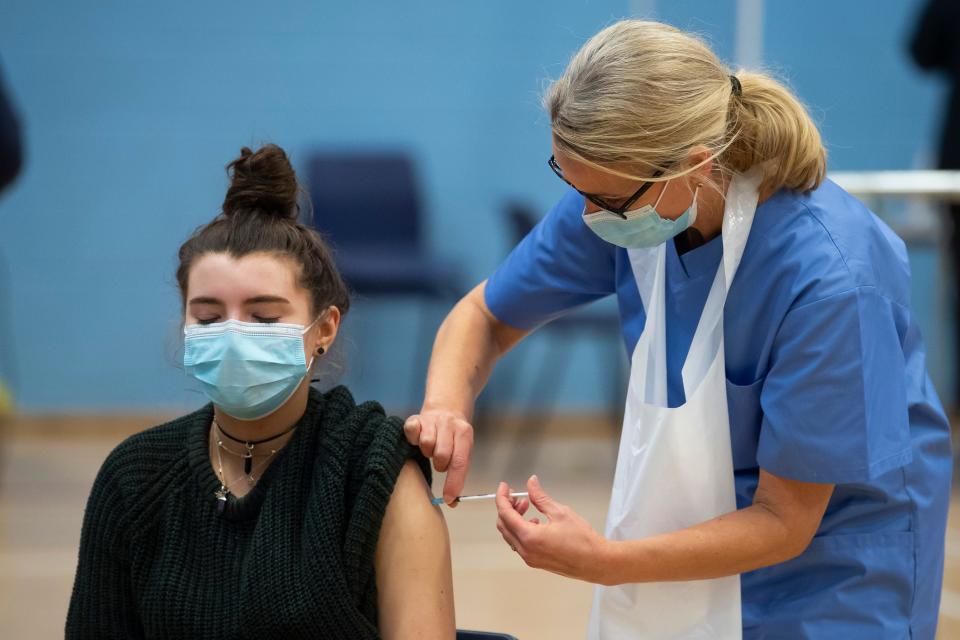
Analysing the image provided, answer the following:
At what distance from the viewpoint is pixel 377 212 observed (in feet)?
16.2

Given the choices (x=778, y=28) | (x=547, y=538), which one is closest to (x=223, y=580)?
(x=547, y=538)

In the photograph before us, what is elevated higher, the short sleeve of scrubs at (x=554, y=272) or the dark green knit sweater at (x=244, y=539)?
the short sleeve of scrubs at (x=554, y=272)

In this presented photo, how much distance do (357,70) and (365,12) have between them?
25 centimetres

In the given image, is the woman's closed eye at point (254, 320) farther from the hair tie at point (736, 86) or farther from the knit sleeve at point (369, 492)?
the hair tie at point (736, 86)

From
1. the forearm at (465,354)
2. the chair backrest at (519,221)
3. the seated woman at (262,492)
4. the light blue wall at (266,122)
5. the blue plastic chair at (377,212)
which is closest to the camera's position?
the seated woman at (262,492)

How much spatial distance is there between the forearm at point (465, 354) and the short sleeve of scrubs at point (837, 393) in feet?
1.59

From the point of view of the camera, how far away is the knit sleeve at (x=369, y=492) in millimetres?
1468

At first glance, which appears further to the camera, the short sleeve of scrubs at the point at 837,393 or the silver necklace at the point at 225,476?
the silver necklace at the point at 225,476

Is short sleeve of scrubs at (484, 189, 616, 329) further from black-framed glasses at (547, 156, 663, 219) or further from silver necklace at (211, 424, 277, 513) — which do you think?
silver necklace at (211, 424, 277, 513)

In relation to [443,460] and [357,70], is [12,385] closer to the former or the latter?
[357,70]

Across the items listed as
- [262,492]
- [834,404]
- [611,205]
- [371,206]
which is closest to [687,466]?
[834,404]

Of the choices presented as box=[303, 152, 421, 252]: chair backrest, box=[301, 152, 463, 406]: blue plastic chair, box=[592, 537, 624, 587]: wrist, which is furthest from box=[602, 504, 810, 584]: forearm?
box=[303, 152, 421, 252]: chair backrest

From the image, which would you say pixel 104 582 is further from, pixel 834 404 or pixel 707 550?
pixel 834 404

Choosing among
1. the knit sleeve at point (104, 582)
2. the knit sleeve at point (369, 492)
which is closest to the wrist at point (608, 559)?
the knit sleeve at point (369, 492)
